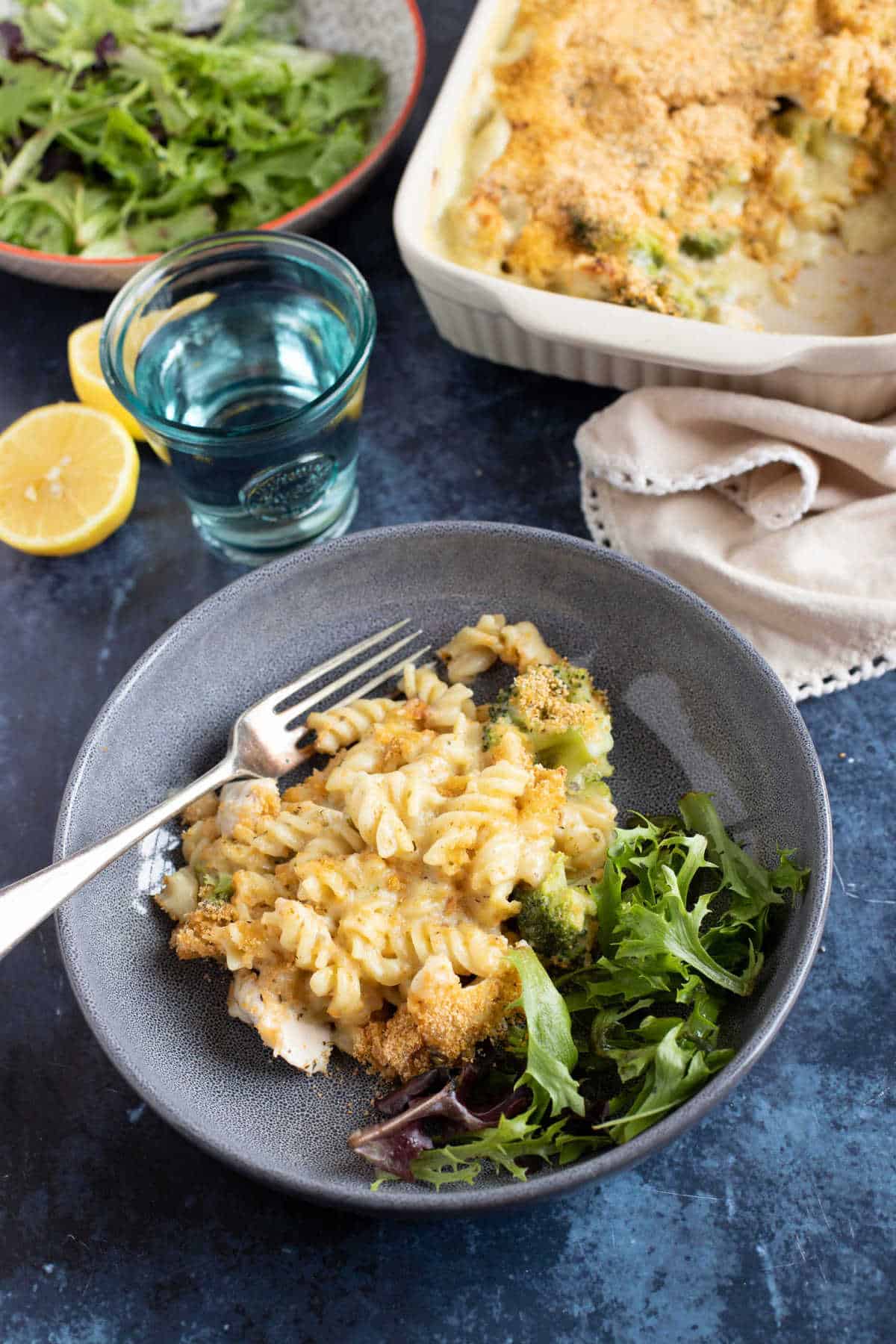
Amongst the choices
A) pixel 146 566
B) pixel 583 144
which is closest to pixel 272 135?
pixel 583 144

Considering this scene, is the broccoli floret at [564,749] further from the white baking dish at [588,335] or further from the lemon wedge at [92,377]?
the lemon wedge at [92,377]

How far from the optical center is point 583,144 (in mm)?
3018

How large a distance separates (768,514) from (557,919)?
1116 millimetres

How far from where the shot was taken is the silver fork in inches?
82.7

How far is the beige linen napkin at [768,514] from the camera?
270 cm

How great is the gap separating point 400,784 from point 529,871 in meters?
0.28

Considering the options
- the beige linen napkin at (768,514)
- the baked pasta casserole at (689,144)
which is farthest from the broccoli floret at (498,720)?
the baked pasta casserole at (689,144)

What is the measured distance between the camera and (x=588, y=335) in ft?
8.80

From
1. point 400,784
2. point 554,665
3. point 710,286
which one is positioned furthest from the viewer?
point 710,286

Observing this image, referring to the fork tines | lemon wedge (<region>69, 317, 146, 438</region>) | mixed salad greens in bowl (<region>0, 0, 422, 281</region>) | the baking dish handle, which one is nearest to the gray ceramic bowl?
the fork tines

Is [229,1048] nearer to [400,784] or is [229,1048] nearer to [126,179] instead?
[400,784]

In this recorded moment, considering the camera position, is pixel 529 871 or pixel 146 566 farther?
pixel 146 566

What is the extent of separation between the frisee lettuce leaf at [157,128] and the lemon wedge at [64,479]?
0.55 metres

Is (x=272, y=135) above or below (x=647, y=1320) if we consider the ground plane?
above
